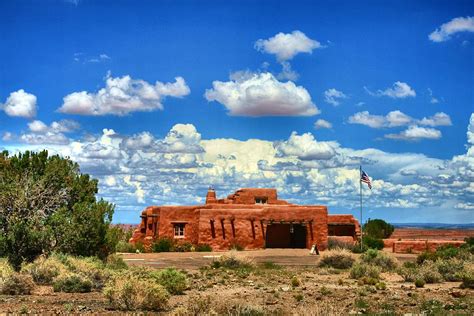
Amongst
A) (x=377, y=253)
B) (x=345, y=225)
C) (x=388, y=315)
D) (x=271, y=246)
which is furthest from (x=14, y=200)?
(x=345, y=225)

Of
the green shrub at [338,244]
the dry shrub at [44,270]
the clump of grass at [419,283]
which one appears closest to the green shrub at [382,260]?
the clump of grass at [419,283]

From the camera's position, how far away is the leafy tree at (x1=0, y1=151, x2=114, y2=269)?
27.8m

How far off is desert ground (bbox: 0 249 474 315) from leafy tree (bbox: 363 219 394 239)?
35.7 metres

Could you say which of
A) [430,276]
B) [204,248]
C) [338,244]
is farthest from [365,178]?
[430,276]

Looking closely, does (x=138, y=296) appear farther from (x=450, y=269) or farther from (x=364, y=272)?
(x=450, y=269)

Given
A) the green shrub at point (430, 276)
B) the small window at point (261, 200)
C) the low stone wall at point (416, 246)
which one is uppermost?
the small window at point (261, 200)

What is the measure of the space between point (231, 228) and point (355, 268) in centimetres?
2043

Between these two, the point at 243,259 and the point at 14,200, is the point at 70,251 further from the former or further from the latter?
the point at 243,259

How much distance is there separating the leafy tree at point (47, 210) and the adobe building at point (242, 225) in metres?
18.4

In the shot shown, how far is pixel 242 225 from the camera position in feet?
165

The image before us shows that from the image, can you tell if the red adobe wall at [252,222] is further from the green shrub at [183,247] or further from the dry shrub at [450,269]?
the dry shrub at [450,269]

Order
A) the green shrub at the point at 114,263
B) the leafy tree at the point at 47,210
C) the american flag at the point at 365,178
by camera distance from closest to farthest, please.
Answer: the leafy tree at the point at 47,210, the green shrub at the point at 114,263, the american flag at the point at 365,178

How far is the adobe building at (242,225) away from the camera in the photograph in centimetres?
5019

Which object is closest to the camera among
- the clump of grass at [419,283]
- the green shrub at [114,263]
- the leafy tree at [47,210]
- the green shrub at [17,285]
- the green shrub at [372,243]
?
the green shrub at [17,285]
